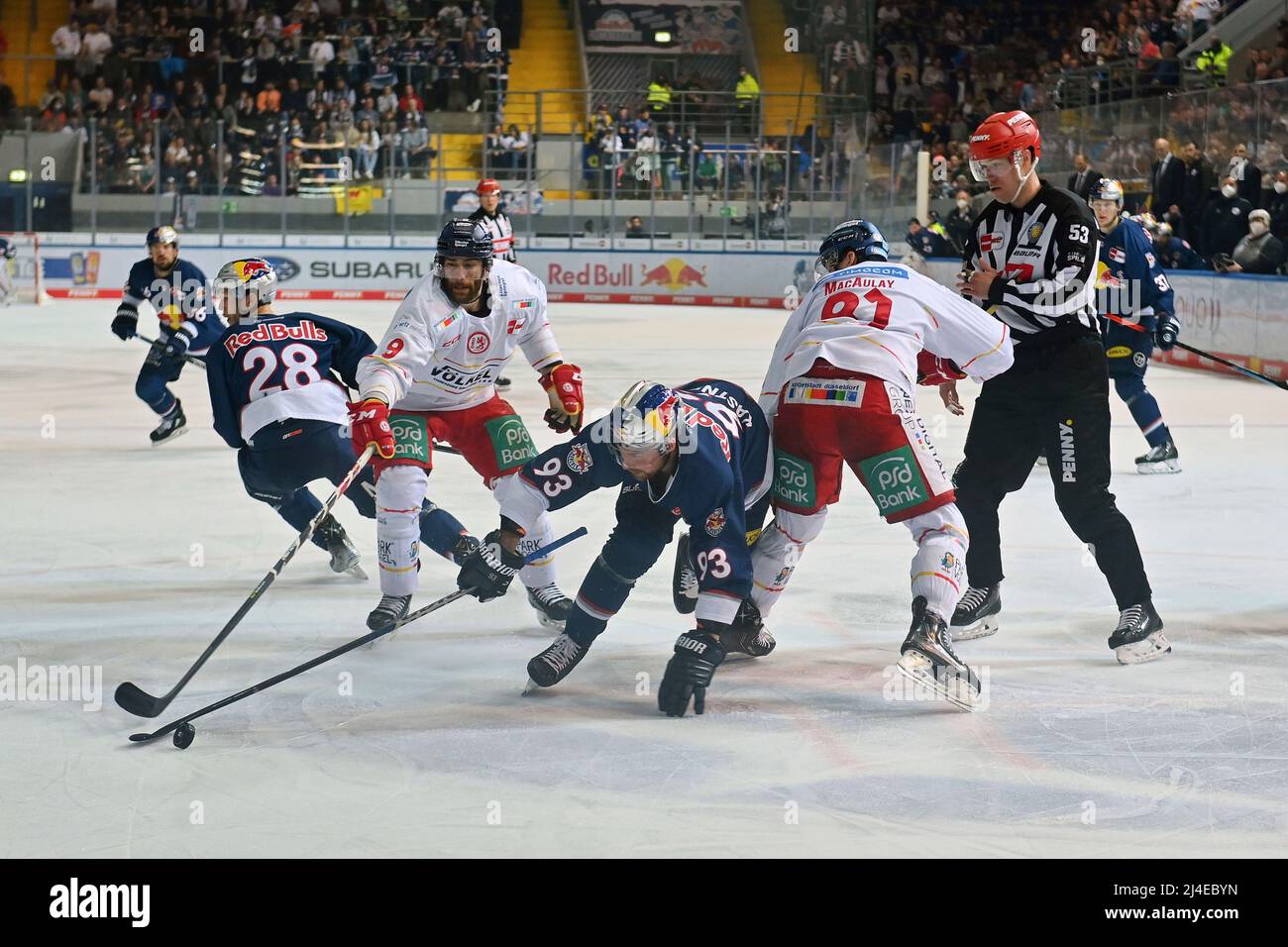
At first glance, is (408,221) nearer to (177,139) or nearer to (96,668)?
(177,139)

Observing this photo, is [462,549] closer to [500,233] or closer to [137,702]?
[137,702]

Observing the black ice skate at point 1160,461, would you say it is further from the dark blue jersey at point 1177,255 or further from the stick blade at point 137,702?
the stick blade at point 137,702

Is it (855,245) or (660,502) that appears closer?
(660,502)

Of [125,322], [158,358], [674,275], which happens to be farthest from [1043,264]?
[674,275]

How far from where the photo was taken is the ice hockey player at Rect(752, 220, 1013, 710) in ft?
14.5

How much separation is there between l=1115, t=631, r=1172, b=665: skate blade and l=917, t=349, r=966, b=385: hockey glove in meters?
0.99

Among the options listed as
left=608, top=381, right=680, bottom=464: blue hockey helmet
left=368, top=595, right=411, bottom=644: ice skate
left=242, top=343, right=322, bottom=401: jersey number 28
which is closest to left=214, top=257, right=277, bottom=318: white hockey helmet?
left=242, top=343, right=322, bottom=401: jersey number 28

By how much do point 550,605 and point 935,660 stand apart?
4.66 feet

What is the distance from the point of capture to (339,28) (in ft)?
85.0

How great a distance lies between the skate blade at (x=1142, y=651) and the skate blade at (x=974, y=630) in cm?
46

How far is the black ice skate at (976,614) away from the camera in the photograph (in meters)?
5.17

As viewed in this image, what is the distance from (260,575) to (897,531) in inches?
107

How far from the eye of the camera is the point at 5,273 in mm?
18906

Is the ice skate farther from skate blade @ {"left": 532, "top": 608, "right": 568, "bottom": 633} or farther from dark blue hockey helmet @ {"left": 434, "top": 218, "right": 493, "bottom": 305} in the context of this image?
dark blue hockey helmet @ {"left": 434, "top": 218, "right": 493, "bottom": 305}
